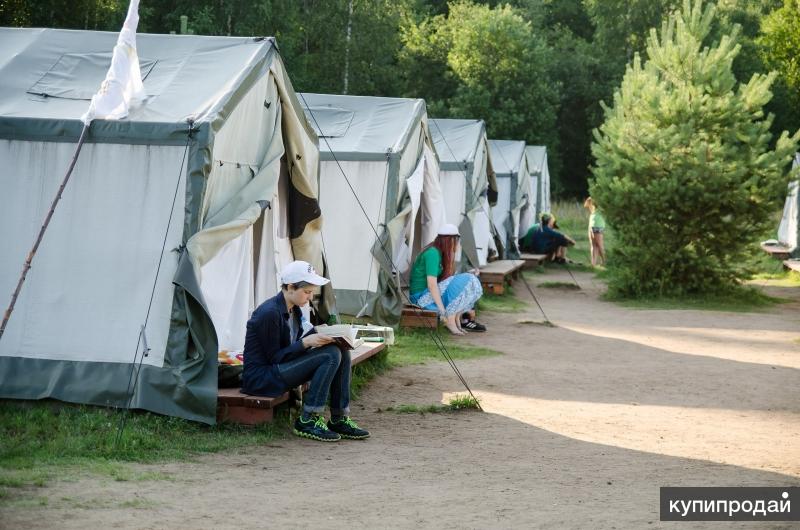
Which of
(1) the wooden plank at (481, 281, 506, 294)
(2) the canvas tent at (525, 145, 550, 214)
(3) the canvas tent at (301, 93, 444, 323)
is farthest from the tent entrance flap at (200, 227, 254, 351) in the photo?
(2) the canvas tent at (525, 145, 550, 214)

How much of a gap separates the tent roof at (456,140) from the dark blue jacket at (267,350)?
11.0 m

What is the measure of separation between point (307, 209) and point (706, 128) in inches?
379

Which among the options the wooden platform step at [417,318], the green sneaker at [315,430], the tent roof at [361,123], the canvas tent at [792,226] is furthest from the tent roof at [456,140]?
the green sneaker at [315,430]

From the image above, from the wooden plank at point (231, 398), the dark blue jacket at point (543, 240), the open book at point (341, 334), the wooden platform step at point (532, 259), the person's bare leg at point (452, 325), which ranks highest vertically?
the open book at point (341, 334)

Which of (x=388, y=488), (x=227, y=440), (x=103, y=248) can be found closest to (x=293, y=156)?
(x=103, y=248)

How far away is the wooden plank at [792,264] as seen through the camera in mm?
21188

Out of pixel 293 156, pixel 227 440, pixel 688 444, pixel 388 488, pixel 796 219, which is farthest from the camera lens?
pixel 796 219

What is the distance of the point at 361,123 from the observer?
45.3ft

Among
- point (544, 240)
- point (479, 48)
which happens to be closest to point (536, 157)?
point (544, 240)

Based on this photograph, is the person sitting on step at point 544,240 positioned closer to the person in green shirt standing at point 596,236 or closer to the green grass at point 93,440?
the person in green shirt standing at point 596,236

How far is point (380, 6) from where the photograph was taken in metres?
36.2

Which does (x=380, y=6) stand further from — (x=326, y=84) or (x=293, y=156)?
(x=293, y=156)

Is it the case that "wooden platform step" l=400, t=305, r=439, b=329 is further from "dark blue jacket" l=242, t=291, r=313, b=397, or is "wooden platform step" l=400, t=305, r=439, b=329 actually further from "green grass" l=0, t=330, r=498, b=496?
"dark blue jacket" l=242, t=291, r=313, b=397

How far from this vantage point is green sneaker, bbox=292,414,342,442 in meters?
7.16
